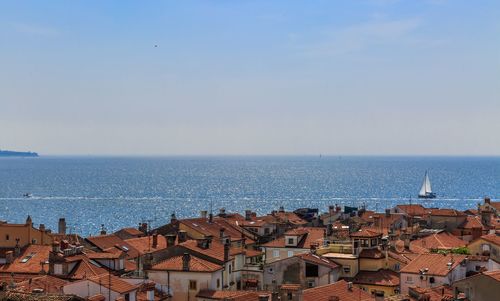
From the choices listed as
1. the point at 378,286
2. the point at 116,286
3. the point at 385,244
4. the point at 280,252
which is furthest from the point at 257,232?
the point at 116,286

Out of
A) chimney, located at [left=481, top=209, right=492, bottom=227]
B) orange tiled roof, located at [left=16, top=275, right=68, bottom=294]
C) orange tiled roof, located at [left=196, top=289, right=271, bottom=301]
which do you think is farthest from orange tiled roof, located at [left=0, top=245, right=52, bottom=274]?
chimney, located at [left=481, top=209, right=492, bottom=227]

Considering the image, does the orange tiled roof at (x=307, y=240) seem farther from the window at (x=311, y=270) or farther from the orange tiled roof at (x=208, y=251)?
the orange tiled roof at (x=208, y=251)

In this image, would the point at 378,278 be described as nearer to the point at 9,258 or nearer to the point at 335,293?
the point at 335,293

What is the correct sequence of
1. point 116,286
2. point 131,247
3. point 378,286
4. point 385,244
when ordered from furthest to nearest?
point 131,247 < point 385,244 < point 378,286 < point 116,286

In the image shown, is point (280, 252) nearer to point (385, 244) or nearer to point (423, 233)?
point (385, 244)

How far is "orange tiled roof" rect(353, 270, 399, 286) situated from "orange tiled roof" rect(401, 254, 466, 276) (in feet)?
5.45

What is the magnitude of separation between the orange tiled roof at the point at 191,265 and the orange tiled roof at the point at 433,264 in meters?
12.9

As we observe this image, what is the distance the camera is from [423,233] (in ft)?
264

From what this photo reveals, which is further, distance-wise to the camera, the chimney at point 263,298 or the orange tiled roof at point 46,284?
the chimney at point 263,298

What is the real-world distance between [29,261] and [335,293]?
79.6 feet

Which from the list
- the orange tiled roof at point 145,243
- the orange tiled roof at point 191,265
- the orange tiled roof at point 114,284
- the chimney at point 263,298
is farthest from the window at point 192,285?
the orange tiled roof at point 145,243

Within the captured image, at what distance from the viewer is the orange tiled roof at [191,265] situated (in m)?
45.0

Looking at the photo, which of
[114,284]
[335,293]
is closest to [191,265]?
[114,284]

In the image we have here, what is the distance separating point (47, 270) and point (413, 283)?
76.9 feet
